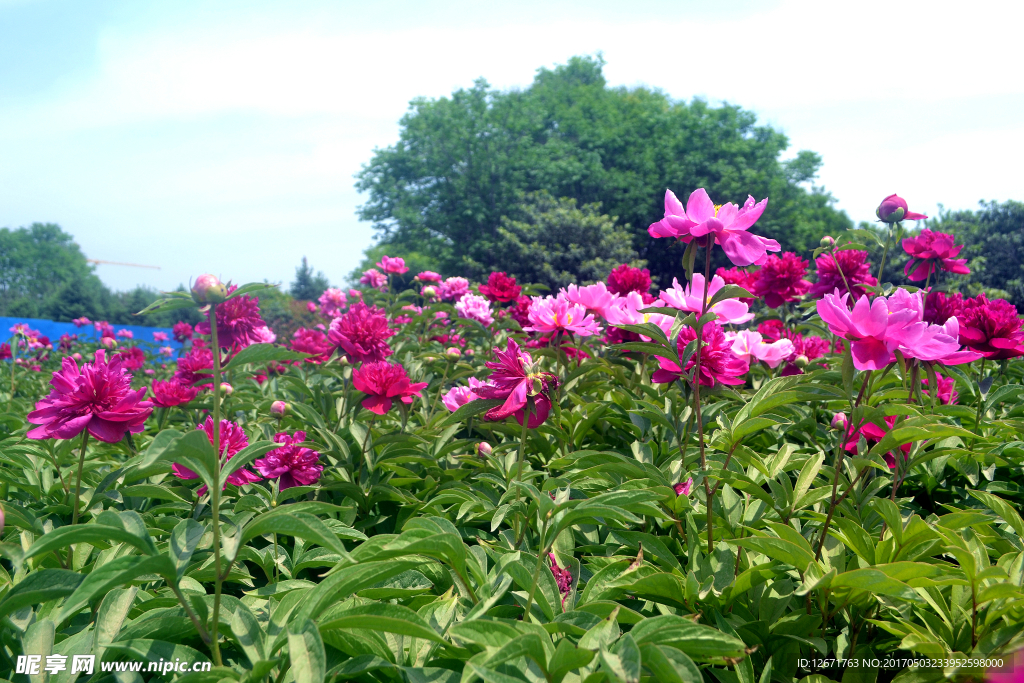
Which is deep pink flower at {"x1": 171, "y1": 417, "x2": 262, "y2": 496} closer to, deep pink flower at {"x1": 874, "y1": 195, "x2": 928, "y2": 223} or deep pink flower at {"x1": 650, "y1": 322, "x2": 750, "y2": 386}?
deep pink flower at {"x1": 650, "y1": 322, "x2": 750, "y2": 386}

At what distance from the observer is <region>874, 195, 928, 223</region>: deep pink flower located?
6.81 feet

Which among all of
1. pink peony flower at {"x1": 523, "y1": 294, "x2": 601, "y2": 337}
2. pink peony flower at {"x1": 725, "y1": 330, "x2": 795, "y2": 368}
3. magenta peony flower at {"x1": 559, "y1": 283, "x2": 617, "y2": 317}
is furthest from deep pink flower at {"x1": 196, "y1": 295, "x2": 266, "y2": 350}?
pink peony flower at {"x1": 725, "y1": 330, "x2": 795, "y2": 368}

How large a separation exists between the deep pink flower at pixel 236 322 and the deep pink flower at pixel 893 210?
233 centimetres

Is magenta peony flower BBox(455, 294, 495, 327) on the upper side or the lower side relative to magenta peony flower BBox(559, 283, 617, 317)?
lower

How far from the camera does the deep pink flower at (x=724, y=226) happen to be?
55.1 inches

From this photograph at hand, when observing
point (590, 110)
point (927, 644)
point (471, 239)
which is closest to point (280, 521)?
point (927, 644)

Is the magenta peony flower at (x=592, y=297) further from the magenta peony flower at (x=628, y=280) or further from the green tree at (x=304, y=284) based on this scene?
the green tree at (x=304, y=284)

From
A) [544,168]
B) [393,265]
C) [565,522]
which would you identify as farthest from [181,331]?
[544,168]

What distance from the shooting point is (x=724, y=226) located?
1418 mm

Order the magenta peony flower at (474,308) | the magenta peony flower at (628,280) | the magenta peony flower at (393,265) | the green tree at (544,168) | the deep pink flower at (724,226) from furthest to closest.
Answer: the green tree at (544,168) < the magenta peony flower at (393,265) < the magenta peony flower at (474,308) < the magenta peony flower at (628,280) < the deep pink flower at (724,226)

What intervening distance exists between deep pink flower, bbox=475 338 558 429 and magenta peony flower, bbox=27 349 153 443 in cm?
91

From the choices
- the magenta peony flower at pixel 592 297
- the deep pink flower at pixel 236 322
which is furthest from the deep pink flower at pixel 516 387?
the deep pink flower at pixel 236 322

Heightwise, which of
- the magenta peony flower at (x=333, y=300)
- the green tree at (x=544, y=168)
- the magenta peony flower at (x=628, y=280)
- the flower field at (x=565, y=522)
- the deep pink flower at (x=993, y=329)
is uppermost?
→ the green tree at (x=544, y=168)

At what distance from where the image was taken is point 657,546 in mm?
1334
